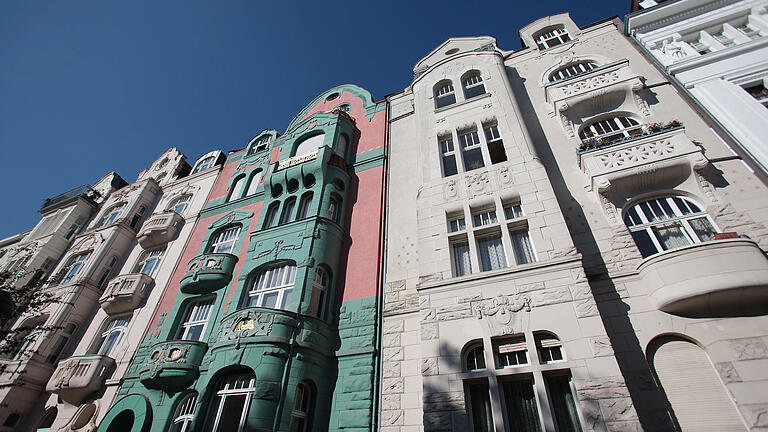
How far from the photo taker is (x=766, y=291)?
24.8 feet

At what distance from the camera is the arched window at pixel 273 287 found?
1319 centimetres

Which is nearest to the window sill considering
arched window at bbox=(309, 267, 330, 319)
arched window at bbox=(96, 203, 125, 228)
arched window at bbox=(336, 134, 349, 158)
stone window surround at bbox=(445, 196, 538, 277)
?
arched window at bbox=(336, 134, 349, 158)

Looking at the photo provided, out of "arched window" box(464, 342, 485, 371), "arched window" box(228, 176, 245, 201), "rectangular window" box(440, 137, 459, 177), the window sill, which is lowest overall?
"arched window" box(464, 342, 485, 371)

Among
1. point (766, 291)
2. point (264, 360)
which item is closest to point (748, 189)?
point (766, 291)

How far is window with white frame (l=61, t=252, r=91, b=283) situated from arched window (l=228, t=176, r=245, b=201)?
30.2ft

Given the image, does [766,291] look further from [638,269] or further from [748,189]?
[748,189]

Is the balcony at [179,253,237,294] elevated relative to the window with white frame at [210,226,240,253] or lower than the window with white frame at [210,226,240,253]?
lower

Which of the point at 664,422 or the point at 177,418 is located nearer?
the point at 664,422

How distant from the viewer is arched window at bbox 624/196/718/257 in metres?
9.67

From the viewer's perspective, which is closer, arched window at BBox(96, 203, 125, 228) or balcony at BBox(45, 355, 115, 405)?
balcony at BBox(45, 355, 115, 405)

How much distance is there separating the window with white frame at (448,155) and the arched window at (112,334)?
1697 centimetres

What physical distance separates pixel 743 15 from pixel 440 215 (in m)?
15.7

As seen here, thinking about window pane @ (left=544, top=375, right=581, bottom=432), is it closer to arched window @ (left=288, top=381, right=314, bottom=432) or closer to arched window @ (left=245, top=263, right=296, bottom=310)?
arched window @ (left=288, top=381, right=314, bottom=432)

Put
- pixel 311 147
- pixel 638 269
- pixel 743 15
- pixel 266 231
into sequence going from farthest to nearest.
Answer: pixel 311 147, pixel 266 231, pixel 743 15, pixel 638 269
